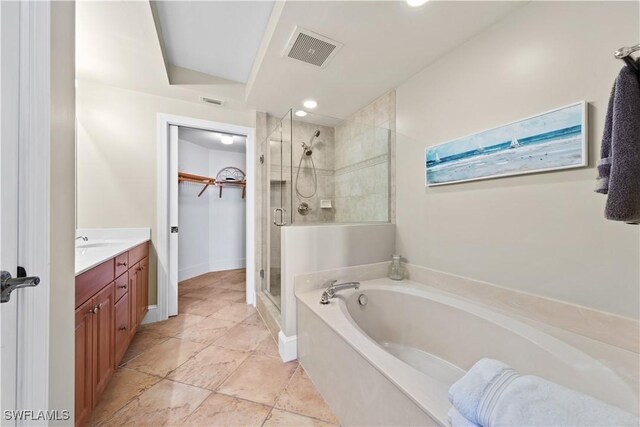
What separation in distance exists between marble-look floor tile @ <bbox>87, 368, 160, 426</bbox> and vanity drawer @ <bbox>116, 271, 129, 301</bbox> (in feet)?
1.67

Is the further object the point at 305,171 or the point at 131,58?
the point at 305,171

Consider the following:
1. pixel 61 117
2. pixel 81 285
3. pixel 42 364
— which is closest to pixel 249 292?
pixel 81 285

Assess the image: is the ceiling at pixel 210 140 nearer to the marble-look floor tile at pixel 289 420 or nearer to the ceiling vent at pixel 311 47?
the ceiling vent at pixel 311 47

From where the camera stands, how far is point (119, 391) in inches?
53.8

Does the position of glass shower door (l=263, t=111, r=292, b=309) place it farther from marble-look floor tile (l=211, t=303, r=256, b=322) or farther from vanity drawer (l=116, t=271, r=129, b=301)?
vanity drawer (l=116, t=271, r=129, b=301)

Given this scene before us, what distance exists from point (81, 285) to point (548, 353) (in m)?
2.08

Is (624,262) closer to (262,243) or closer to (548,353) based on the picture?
(548,353)

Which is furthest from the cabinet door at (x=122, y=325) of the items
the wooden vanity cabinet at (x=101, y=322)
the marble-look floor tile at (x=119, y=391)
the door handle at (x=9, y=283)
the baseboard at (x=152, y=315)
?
the door handle at (x=9, y=283)

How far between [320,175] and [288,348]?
169 cm

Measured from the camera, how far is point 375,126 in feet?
7.77

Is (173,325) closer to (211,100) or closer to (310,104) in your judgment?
(211,100)

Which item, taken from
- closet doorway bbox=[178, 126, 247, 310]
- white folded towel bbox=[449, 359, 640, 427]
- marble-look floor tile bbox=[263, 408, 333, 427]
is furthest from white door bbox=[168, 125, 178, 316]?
white folded towel bbox=[449, 359, 640, 427]

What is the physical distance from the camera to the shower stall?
7.23 ft

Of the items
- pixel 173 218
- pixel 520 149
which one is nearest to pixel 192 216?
pixel 173 218
